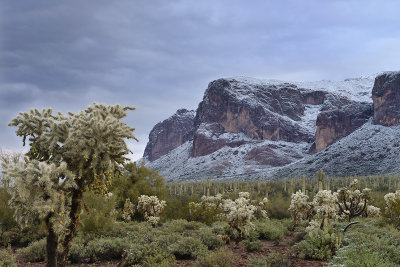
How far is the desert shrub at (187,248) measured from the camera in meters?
11.2

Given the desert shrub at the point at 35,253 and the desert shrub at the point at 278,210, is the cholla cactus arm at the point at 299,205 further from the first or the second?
the desert shrub at the point at 35,253

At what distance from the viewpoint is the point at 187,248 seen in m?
11.6

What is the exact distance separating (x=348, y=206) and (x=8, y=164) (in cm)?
2133

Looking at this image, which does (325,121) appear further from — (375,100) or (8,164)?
(8,164)

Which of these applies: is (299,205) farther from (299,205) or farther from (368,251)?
(368,251)

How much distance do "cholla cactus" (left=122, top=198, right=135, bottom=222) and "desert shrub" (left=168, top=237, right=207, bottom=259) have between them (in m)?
8.26

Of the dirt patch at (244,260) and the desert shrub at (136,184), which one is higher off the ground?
the desert shrub at (136,184)

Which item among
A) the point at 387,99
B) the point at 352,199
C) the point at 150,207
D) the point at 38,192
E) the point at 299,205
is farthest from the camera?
the point at 387,99

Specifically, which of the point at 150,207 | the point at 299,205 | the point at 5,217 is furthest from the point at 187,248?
the point at 5,217

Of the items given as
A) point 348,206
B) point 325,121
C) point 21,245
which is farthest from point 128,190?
point 325,121

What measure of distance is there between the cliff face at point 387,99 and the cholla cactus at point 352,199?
130 m

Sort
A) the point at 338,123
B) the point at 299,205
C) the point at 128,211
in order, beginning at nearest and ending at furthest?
1. the point at 299,205
2. the point at 128,211
3. the point at 338,123

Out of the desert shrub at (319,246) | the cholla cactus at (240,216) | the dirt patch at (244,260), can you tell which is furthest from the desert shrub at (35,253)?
the desert shrub at (319,246)

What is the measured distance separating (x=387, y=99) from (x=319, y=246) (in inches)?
6617
